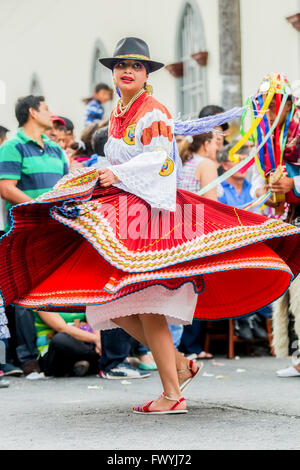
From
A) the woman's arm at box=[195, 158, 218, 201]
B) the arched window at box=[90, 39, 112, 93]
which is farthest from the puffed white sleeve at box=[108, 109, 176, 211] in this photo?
the arched window at box=[90, 39, 112, 93]

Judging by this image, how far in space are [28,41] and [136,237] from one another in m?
19.6

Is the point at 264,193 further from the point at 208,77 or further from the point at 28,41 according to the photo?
the point at 28,41

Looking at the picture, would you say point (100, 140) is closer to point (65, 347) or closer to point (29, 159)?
point (29, 159)

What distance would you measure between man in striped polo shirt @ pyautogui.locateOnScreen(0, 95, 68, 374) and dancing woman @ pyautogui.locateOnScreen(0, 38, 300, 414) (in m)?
2.04

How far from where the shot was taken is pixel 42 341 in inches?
264

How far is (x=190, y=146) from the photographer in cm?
753

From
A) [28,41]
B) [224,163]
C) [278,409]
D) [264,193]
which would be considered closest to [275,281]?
[278,409]

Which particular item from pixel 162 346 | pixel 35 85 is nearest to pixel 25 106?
pixel 162 346

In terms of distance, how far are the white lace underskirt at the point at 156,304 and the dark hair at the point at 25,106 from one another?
2721 millimetres

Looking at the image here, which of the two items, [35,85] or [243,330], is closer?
[243,330]

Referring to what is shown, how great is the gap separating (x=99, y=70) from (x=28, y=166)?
12606 mm

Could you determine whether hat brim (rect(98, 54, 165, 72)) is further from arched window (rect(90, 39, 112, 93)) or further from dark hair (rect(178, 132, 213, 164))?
arched window (rect(90, 39, 112, 93))

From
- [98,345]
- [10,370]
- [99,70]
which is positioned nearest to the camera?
[98,345]
